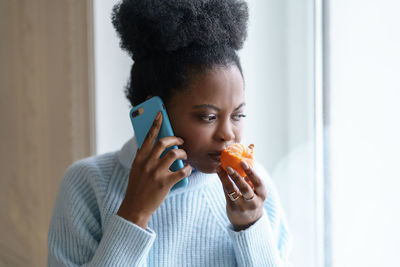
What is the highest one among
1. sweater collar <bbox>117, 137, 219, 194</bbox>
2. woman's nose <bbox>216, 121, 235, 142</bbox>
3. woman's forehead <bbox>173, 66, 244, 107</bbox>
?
woman's forehead <bbox>173, 66, 244, 107</bbox>

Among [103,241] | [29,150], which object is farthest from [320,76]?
[29,150]

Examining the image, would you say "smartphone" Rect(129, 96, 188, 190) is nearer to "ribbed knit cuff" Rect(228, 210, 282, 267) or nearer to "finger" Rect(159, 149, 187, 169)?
"finger" Rect(159, 149, 187, 169)

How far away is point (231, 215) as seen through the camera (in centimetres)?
80

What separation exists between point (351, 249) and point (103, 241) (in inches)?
23.2

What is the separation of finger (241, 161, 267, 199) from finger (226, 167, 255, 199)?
0.06ft

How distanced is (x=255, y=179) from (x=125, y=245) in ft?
0.95

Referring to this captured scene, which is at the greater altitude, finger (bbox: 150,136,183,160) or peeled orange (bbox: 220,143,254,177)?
finger (bbox: 150,136,183,160)

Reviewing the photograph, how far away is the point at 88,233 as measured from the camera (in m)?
0.83

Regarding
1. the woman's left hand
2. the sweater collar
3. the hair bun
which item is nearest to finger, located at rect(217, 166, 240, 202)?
the woman's left hand

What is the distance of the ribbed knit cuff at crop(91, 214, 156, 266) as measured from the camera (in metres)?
0.74

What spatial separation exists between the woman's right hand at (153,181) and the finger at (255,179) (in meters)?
0.12

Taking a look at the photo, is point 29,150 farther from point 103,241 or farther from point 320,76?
point 320,76

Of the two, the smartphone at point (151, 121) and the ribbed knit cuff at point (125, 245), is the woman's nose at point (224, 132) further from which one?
the ribbed knit cuff at point (125, 245)

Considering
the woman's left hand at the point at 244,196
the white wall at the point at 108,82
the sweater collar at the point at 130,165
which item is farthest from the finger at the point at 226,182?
the white wall at the point at 108,82
